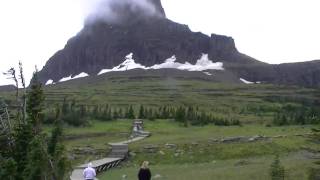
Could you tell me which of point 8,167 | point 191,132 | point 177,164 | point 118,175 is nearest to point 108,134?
point 191,132

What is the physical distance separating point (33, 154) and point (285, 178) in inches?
557

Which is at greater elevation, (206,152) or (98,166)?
(206,152)

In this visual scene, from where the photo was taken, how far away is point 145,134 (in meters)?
66.1

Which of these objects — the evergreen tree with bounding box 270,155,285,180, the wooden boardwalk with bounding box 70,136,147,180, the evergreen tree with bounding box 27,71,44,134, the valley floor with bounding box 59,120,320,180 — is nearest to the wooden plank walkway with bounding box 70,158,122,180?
→ the wooden boardwalk with bounding box 70,136,147,180

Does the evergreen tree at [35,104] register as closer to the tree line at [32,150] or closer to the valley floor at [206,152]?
the tree line at [32,150]

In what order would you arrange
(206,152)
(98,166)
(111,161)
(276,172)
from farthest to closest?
(206,152) < (111,161) < (98,166) < (276,172)

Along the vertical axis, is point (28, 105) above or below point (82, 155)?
above

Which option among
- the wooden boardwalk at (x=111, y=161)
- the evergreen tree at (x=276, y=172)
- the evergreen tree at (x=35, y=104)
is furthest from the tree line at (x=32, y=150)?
the evergreen tree at (x=276, y=172)

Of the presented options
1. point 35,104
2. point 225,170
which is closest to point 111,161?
point 35,104

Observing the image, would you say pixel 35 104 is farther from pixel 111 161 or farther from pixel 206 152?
pixel 206 152

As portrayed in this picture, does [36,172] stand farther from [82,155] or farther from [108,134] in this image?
[108,134]

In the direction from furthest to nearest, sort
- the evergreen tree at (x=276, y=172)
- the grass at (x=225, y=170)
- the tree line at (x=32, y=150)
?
the grass at (x=225, y=170)
the tree line at (x=32, y=150)
the evergreen tree at (x=276, y=172)

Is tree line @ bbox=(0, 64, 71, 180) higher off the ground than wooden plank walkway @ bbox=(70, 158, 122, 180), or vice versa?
tree line @ bbox=(0, 64, 71, 180)

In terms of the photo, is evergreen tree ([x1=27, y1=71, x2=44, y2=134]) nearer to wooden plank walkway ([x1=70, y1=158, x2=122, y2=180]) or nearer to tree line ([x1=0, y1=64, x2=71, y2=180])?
tree line ([x1=0, y1=64, x2=71, y2=180])
